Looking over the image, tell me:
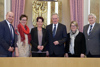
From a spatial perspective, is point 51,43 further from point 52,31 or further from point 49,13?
point 49,13

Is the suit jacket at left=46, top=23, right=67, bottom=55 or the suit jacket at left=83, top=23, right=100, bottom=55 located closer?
the suit jacket at left=83, top=23, right=100, bottom=55

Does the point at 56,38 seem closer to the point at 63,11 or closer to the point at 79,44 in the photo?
the point at 79,44

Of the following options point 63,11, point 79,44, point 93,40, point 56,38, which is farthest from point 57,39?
point 63,11

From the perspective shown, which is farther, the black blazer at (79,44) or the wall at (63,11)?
the wall at (63,11)

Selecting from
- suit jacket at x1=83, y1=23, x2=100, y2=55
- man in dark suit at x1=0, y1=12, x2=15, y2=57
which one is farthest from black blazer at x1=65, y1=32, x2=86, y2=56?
man in dark suit at x1=0, y1=12, x2=15, y2=57

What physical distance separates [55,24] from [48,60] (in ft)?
5.85

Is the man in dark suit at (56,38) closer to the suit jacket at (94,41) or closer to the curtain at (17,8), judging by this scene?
the suit jacket at (94,41)

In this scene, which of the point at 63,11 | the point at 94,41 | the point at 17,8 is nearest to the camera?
the point at 94,41

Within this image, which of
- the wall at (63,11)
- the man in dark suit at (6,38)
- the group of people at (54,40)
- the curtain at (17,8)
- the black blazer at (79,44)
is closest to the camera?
the man in dark suit at (6,38)

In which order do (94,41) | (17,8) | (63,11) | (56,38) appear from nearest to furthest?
1. (94,41)
2. (56,38)
3. (17,8)
4. (63,11)

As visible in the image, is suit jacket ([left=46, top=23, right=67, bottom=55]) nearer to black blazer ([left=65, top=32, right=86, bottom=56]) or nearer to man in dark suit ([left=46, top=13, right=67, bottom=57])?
man in dark suit ([left=46, top=13, right=67, bottom=57])

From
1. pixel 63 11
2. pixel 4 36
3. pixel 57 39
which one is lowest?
pixel 57 39

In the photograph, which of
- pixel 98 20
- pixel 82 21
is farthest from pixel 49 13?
pixel 98 20

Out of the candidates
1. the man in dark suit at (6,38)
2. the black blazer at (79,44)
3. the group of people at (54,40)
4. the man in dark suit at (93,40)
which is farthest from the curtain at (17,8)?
the man in dark suit at (93,40)
